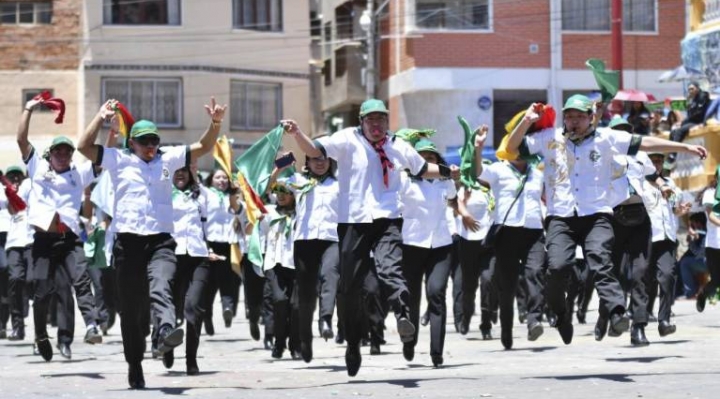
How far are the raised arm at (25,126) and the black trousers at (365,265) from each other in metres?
3.02

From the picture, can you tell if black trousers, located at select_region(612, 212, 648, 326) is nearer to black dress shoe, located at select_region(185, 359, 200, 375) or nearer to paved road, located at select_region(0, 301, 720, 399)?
paved road, located at select_region(0, 301, 720, 399)

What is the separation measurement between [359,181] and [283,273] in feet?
11.8

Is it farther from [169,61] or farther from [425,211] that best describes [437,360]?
[169,61]

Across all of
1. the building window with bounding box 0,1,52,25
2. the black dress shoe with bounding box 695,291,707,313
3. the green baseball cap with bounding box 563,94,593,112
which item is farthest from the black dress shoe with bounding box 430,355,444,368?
the building window with bounding box 0,1,52,25

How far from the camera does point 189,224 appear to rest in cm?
1592

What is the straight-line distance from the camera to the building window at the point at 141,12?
45062mm

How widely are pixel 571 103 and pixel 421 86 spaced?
97.6 ft

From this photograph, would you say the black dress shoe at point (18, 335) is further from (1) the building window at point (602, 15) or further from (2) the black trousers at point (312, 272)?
(1) the building window at point (602, 15)

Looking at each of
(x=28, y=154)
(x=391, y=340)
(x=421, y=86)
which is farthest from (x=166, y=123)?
(x=28, y=154)

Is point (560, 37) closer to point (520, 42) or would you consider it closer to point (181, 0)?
point (520, 42)

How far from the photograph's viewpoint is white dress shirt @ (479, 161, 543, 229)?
1631 centimetres

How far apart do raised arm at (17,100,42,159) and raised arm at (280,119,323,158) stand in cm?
256

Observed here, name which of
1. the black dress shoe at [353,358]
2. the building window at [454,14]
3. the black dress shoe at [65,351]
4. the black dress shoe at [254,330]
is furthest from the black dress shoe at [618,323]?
the building window at [454,14]

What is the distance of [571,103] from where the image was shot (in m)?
14.1
